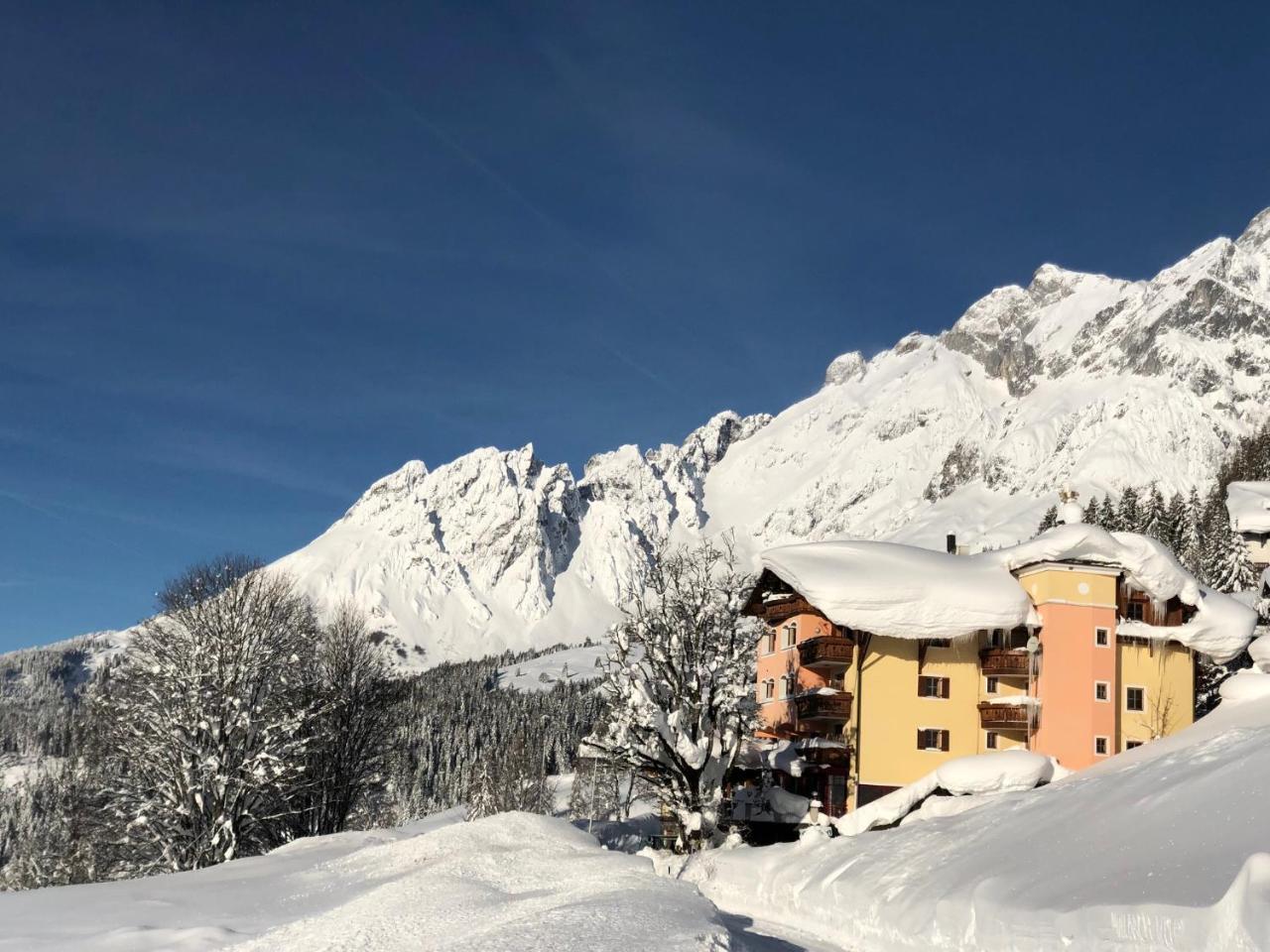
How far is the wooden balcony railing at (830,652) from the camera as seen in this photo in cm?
4988

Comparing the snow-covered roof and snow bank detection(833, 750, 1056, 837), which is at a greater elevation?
the snow-covered roof

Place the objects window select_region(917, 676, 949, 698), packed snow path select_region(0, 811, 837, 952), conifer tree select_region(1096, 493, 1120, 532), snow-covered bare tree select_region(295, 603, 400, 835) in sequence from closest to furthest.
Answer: packed snow path select_region(0, 811, 837, 952), window select_region(917, 676, 949, 698), snow-covered bare tree select_region(295, 603, 400, 835), conifer tree select_region(1096, 493, 1120, 532)

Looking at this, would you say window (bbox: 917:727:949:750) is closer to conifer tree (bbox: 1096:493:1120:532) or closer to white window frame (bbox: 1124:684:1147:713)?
white window frame (bbox: 1124:684:1147:713)

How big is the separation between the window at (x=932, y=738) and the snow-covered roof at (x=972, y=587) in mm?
4485

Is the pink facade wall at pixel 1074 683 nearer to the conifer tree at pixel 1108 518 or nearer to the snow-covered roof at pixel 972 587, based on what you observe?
the snow-covered roof at pixel 972 587

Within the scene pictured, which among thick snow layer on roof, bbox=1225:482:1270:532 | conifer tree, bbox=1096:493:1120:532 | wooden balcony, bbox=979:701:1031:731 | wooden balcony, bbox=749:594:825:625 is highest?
conifer tree, bbox=1096:493:1120:532

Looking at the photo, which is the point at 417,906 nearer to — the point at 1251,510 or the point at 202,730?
the point at 202,730

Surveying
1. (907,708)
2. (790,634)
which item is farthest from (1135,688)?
(790,634)

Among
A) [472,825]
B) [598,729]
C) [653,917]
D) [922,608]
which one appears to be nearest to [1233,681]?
[922,608]

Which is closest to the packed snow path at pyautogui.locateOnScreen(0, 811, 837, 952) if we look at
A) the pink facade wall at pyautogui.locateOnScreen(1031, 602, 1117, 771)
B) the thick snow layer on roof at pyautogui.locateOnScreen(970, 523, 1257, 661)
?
the pink facade wall at pyautogui.locateOnScreen(1031, 602, 1117, 771)

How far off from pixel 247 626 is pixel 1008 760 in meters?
28.9

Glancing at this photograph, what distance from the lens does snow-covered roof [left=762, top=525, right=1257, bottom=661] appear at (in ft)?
158

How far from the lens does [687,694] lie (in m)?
41.6

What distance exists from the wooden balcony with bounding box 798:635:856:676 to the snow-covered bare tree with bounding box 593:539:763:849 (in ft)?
23.2
